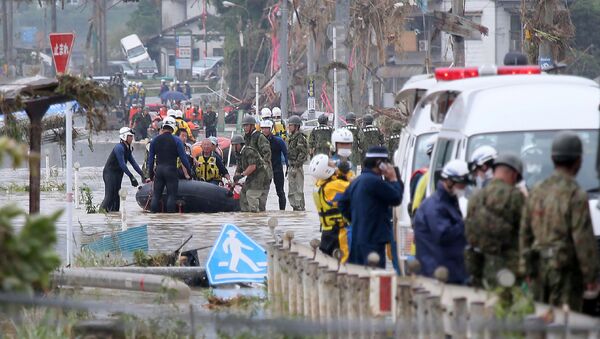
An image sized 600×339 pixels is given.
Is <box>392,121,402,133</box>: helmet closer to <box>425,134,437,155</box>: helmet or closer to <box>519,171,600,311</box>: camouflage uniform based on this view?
<box>425,134,437,155</box>: helmet

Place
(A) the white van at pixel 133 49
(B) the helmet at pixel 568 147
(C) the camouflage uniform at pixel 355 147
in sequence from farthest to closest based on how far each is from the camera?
(A) the white van at pixel 133 49 < (C) the camouflage uniform at pixel 355 147 < (B) the helmet at pixel 568 147

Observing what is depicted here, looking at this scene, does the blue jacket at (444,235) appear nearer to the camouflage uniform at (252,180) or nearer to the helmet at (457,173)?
the helmet at (457,173)

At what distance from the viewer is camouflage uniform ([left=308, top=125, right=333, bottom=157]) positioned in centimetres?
2645

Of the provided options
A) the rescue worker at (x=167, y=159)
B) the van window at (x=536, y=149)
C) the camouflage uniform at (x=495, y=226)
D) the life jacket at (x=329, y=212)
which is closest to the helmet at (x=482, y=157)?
the van window at (x=536, y=149)

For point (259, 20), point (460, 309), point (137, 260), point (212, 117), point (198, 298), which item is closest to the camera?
point (460, 309)

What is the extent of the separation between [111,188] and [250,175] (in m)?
2.30

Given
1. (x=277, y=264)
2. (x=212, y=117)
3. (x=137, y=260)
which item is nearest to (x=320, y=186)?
(x=277, y=264)

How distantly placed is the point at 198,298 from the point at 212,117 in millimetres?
40424

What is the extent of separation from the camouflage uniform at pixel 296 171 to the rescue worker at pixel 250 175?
3.73 ft

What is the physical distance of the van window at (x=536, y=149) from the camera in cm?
1147

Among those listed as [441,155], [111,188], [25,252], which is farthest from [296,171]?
[25,252]

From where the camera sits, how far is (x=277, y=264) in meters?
12.6

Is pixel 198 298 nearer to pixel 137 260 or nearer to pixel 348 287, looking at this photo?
pixel 137 260

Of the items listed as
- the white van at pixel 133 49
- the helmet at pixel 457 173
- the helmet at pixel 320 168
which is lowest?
the helmet at pixel 320 168
